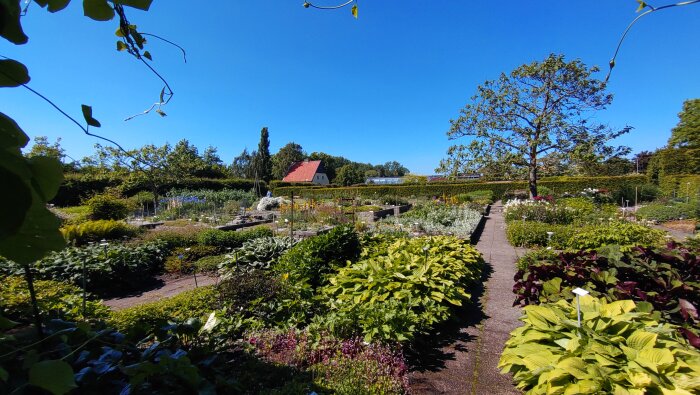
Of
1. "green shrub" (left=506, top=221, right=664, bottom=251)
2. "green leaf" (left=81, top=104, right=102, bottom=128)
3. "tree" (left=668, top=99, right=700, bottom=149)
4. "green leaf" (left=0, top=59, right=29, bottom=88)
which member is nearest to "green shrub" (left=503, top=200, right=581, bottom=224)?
"green shrub" (left=506, top=221, right=664, bottom=251)

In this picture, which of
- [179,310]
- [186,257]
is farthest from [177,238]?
[179,310]

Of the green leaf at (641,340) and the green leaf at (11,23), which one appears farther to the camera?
the green leaf at (641,340)

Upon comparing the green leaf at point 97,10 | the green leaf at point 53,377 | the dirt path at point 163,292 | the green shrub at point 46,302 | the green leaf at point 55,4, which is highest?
the green leaf at point 97,10

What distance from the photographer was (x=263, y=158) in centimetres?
4312

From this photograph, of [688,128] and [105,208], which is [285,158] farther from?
[688,128]

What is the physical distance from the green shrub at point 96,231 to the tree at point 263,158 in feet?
106

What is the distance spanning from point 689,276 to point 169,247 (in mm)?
9924

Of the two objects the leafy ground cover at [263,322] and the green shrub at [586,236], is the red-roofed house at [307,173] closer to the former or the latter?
the green shrub at [586,236]

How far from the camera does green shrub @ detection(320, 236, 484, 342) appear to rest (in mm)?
3322

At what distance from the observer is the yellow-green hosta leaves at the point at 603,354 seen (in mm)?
1867

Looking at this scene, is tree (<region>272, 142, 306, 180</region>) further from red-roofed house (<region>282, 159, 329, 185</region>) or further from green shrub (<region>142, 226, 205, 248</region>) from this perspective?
green shrub (<region>142, 226, 205, 248</region>)

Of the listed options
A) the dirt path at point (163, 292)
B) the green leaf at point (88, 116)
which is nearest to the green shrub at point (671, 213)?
the dirt path at point (163, 292)

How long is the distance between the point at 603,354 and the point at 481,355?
155cm

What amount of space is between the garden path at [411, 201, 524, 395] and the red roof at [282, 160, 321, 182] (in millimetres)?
42396
